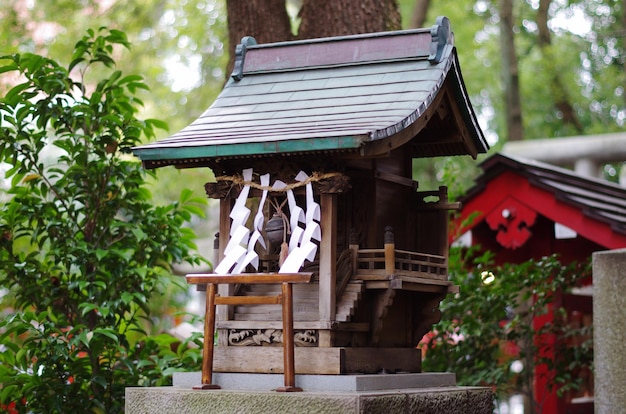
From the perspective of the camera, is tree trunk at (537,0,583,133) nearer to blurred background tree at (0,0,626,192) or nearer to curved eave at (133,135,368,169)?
blurred background tree at (0,0,626,192)

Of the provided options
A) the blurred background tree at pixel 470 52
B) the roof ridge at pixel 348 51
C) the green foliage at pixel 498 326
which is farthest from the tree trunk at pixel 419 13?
the roof ridge at pixel 348 51

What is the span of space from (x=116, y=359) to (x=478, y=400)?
9.00 ft

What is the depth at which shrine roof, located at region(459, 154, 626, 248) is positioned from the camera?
8539 millimetres

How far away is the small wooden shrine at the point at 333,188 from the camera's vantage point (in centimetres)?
530

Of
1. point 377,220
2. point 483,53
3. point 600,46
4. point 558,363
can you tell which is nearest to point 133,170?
point 377,220

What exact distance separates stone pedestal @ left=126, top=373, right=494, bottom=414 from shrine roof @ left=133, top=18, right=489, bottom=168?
1.28 m

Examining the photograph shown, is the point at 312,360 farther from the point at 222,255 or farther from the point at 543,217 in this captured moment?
the point at 543,217

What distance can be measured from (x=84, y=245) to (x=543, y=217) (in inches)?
193

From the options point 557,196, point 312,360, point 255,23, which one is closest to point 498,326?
point 557,196

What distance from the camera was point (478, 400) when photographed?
6.09m

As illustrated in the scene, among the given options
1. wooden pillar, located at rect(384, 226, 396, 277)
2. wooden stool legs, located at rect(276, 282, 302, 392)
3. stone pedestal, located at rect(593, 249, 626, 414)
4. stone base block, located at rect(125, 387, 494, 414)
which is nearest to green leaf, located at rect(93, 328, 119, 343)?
stone base block, located at rect(125, 387, 494, 414)

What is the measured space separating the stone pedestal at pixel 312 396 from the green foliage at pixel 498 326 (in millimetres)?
A: 2574

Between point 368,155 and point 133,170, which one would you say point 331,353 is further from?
point 133,170

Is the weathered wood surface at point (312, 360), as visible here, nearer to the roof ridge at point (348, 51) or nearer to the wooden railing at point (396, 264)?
the wooden railing at point (396, 264)
